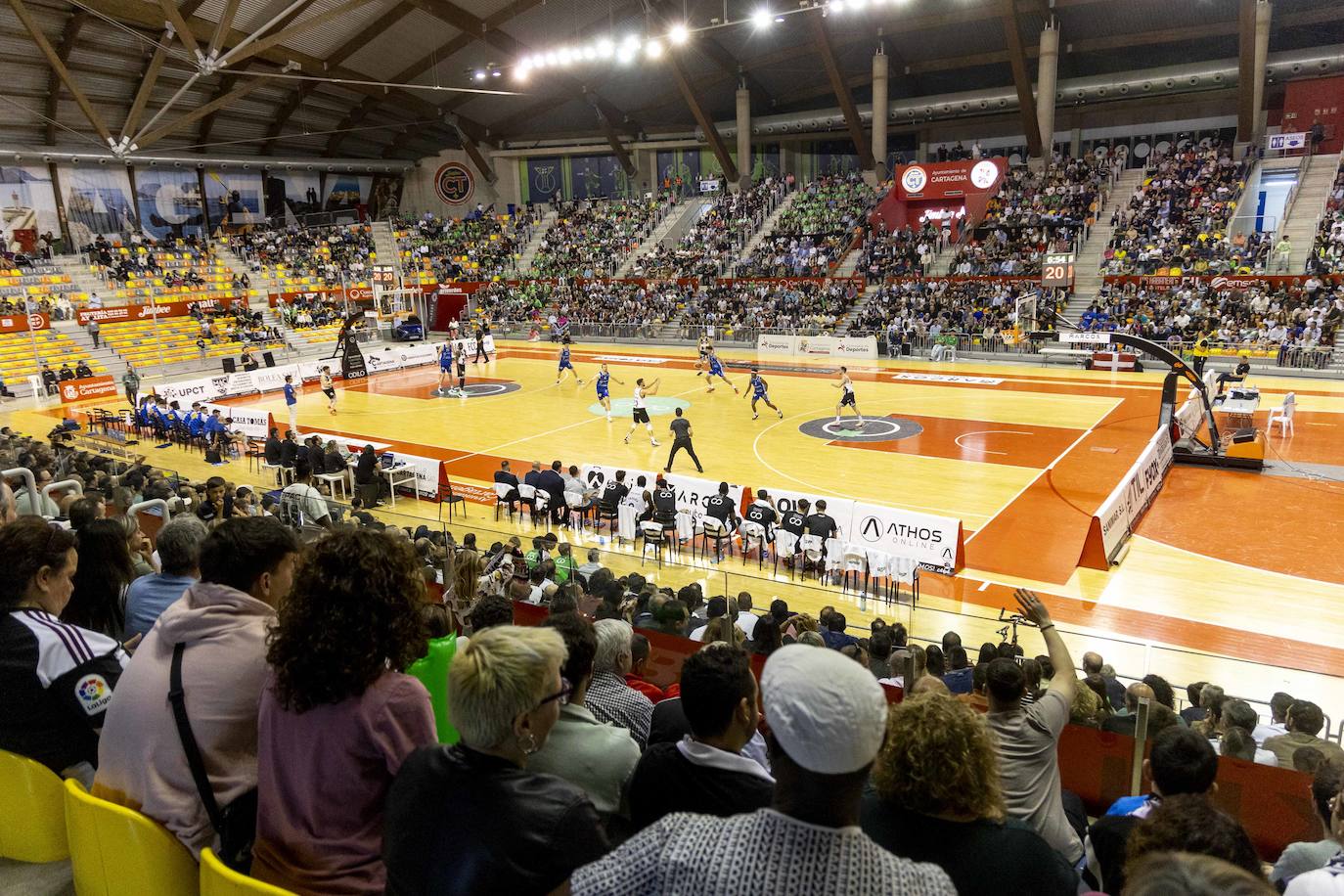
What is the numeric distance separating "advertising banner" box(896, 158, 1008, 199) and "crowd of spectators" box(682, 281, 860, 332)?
6.44m

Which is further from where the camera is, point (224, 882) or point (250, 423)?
point (250, 423)

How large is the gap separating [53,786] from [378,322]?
4735 centimetres

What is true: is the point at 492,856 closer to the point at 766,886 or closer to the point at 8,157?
the point at 766,886

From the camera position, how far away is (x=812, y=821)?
1.95 metres

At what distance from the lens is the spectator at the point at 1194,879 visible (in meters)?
1.57

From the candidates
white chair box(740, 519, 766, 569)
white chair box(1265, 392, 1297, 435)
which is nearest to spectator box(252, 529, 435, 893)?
white chair box(740, 519, 766, 569)

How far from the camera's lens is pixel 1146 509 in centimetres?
1611

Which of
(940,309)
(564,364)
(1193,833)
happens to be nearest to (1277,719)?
(1193,833)

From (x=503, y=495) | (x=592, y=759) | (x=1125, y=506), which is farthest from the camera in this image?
(x=503, y=495)

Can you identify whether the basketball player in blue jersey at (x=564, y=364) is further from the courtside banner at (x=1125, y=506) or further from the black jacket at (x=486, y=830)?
the black jacket at (x=486, y=830)

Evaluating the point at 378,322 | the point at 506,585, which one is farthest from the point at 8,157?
the point at 506,585

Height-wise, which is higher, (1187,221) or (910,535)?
(1187,221)

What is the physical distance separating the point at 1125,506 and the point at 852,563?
5721 mm

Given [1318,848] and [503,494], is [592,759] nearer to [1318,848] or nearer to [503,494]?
[1318,848]
